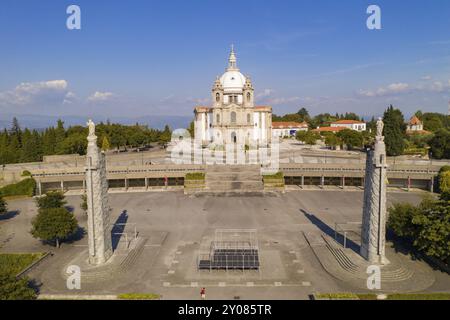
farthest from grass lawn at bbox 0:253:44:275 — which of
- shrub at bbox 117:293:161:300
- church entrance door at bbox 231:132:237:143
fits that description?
church entrance door at bbox 231:132:237:143

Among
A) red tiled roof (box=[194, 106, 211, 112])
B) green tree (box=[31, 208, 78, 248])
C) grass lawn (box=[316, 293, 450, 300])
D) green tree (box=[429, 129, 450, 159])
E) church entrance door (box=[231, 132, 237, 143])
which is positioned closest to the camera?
grass lawn (box=[316, 293, 450, 300])

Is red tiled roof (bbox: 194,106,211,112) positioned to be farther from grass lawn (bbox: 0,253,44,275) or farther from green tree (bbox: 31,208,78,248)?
grass lawn (bbox: 0,253,44,275)

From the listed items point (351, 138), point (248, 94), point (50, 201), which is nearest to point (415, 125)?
point (351, 138)

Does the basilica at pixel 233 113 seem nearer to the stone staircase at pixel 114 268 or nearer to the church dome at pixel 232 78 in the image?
the church dome at pixel 232 78

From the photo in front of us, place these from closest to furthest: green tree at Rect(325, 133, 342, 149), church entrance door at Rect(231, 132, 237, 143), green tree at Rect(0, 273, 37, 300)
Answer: green tree at Rect(0, 273, 37, 300) → green tree at Rect(325, 133, 342, 149) → church entrance door at Rect(231, 132, 237, 143)

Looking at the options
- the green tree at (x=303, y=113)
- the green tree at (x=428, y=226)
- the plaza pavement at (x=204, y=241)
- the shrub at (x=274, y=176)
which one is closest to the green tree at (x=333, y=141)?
the plaza pavement at (x=204, y=241)

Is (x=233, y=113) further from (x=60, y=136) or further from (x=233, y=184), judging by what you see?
(x=60, y=136)
